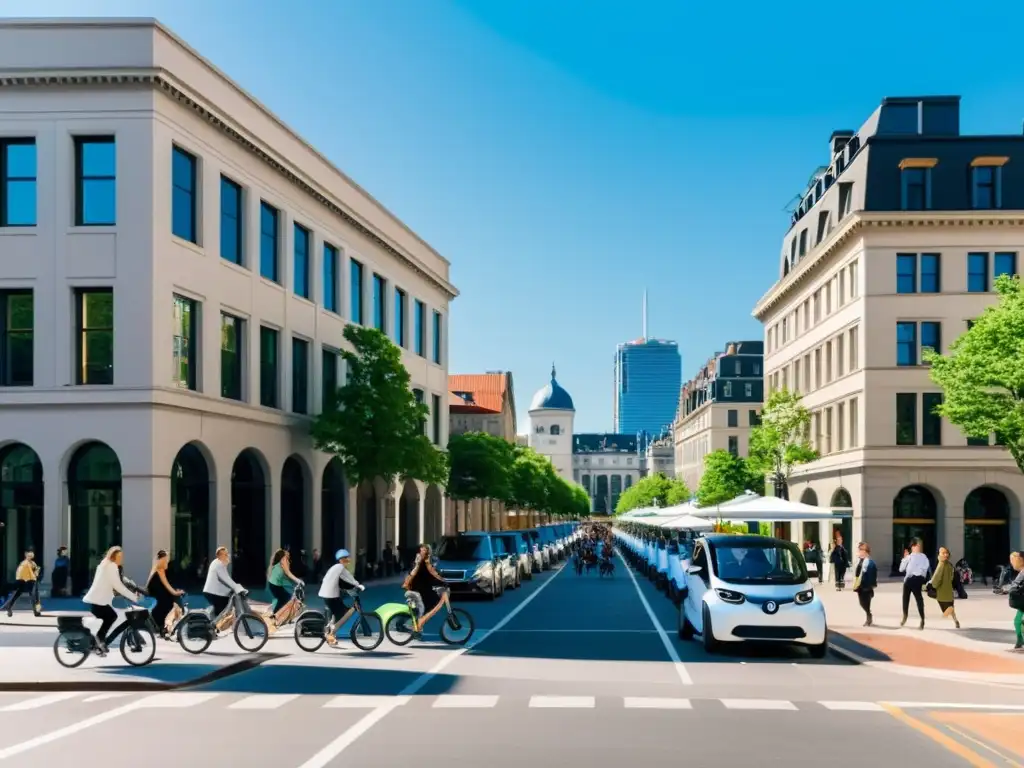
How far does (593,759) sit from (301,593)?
44.5ft

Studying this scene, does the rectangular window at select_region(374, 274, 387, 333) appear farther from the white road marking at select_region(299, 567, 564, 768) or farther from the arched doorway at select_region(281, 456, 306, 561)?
the white road marking at select_region(299, 567, 564, 768)

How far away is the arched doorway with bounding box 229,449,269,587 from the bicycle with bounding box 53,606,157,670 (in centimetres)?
2132

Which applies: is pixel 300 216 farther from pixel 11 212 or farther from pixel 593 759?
pixel 593 759

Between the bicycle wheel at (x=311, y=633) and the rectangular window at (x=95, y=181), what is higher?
the rectangular window at (x=95, y=181)

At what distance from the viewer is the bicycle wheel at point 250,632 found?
66.8 feet

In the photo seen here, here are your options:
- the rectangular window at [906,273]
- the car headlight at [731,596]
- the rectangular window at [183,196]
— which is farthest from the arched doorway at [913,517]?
the car headlight at [731,596]

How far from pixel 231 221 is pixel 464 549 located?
39.4 ft

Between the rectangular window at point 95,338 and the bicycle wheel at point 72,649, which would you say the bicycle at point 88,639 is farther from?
the rectangular window at point 95,338

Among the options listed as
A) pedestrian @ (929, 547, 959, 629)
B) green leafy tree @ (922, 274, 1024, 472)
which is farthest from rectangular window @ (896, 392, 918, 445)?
pedestrian @ (929, 547, 959, 629)

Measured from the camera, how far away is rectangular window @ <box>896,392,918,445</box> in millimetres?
53719

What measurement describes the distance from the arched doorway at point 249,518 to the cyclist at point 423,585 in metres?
18.3

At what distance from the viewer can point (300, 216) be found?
144 feet

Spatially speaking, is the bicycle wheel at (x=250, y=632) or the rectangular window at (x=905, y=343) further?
the rectangular window at (x=905, y=343)

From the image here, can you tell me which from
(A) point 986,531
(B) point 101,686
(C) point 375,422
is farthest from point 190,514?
(A) point 986,531
